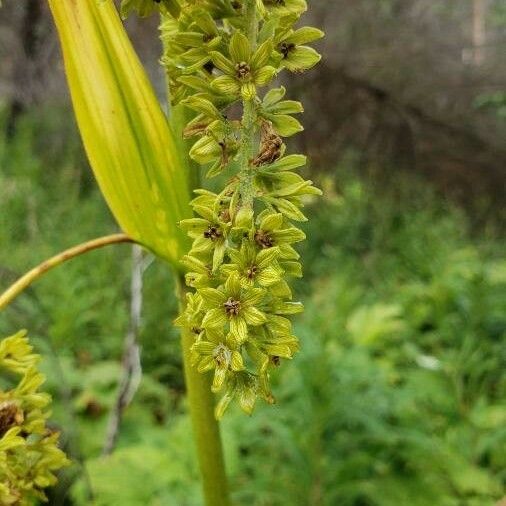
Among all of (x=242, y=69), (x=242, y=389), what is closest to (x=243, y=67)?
(x=242, y=69)

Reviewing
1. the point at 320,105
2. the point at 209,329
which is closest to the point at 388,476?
the point at 209,329

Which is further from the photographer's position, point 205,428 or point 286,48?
point 205,428

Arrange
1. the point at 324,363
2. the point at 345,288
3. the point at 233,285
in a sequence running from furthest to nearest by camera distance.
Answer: the point at 345,288 < the point at 324,363 < the point at 233,285

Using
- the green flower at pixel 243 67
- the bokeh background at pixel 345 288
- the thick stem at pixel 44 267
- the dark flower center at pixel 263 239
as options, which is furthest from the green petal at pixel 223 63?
the bokeh background at pixel 345 288

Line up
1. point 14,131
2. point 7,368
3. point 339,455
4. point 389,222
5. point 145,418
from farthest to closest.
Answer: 1. point 14,131
2. point 389,222
3. point 145,418
4. point 339,455
5. point 7,368

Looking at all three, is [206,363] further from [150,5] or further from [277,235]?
[150,5]

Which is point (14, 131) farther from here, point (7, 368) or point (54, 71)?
point (7, 368)

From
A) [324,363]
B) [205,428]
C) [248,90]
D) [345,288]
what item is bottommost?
[345,288]
